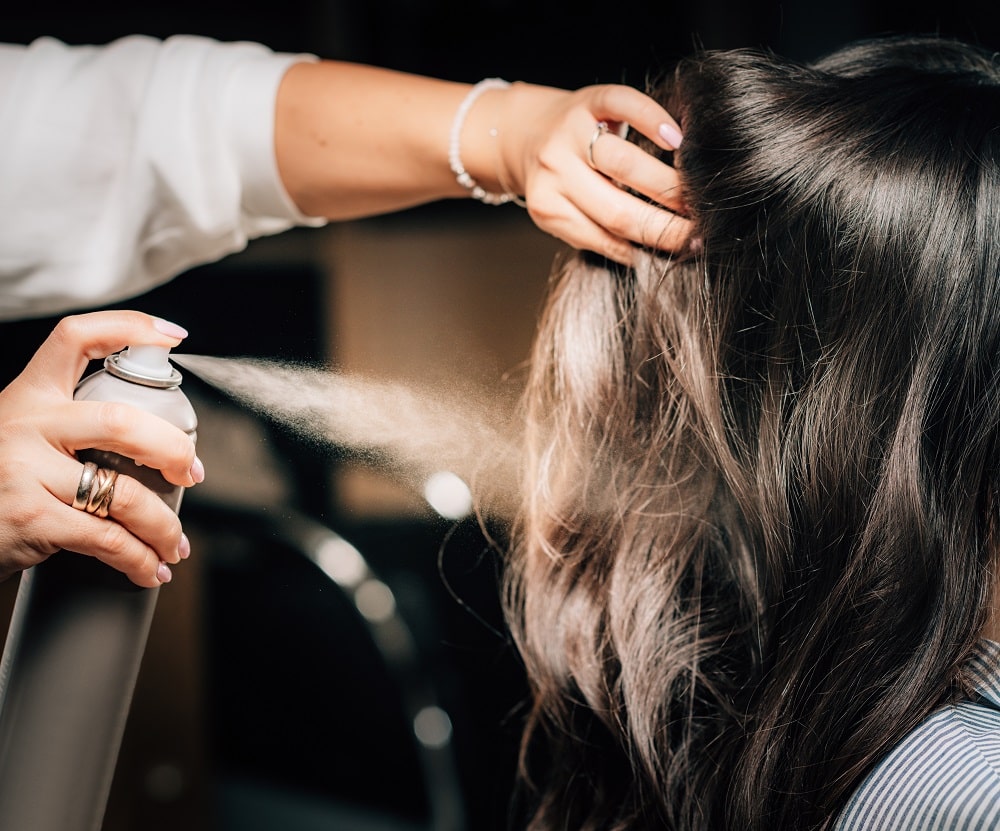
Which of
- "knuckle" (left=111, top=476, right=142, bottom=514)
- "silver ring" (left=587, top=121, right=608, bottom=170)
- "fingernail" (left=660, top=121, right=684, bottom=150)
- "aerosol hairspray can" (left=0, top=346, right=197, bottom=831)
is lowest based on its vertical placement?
"aerosol hairspray can" (left=0, top=346, right=197, bottom=831)

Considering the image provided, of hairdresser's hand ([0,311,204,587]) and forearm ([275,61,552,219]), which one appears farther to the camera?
forearm ([275,61,552,219])

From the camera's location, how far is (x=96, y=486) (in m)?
0.48

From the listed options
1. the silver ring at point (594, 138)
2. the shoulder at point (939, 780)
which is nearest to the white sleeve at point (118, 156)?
the silver ring at point (594, 138)

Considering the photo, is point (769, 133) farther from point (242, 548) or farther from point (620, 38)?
point (242, 548)

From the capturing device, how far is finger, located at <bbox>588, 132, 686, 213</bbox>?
57cm

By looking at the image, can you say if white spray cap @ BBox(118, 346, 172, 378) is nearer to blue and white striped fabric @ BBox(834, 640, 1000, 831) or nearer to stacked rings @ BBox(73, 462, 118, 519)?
stacked rings @ BBox(73, 462, 118, 519)

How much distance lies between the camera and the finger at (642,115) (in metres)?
0.58

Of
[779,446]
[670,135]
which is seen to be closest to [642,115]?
[670,135]

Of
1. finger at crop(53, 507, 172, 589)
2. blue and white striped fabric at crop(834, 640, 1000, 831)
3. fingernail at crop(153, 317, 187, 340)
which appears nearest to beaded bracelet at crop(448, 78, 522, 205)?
fingernail at crop(153, 317, 187, 340)

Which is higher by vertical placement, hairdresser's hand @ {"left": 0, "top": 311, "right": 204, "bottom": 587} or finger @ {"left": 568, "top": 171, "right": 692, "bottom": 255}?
finger @ {"left": 568, "top": 171, "right": 692, "bottom": 255}

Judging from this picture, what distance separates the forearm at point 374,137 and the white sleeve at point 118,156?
18 millimetres

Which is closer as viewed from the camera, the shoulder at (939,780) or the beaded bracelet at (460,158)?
the shoulder at (939,780)

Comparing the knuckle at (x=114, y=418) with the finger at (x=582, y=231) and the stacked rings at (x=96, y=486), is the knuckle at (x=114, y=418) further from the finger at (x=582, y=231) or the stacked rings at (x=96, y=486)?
the finger at (x=582, y=231)

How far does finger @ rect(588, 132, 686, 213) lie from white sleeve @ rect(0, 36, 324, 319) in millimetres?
252
